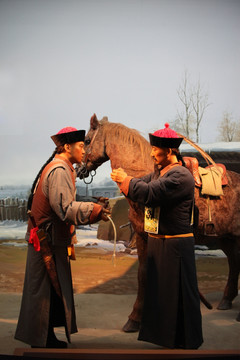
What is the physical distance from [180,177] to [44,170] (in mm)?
982

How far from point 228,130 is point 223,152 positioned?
19.3 inches

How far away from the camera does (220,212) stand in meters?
3.78

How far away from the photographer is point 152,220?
2715 mm

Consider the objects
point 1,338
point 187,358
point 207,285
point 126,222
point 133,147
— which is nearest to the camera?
point 187,358

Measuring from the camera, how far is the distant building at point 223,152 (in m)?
5.87

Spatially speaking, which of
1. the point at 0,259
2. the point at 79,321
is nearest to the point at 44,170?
the point at 79,321

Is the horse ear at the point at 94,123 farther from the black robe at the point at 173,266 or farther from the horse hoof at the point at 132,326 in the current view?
the horse hoof at the point at 132,326

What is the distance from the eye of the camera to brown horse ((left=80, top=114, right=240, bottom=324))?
343cm

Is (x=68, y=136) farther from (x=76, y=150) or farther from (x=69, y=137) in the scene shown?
(x=76, y=150)

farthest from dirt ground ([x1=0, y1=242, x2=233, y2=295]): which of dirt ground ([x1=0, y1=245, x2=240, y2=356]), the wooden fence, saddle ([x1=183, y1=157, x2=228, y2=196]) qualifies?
saddle ([x1=183, y1=157, x2=228, y2=196])

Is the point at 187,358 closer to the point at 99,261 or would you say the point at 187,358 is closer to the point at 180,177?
the point at 180,177

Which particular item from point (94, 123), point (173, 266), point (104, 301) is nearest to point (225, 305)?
point (104, 301)

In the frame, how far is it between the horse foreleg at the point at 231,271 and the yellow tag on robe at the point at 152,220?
165 centimetres

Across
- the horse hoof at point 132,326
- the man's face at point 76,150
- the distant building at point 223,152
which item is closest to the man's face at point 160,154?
the man's face at point 76,150
